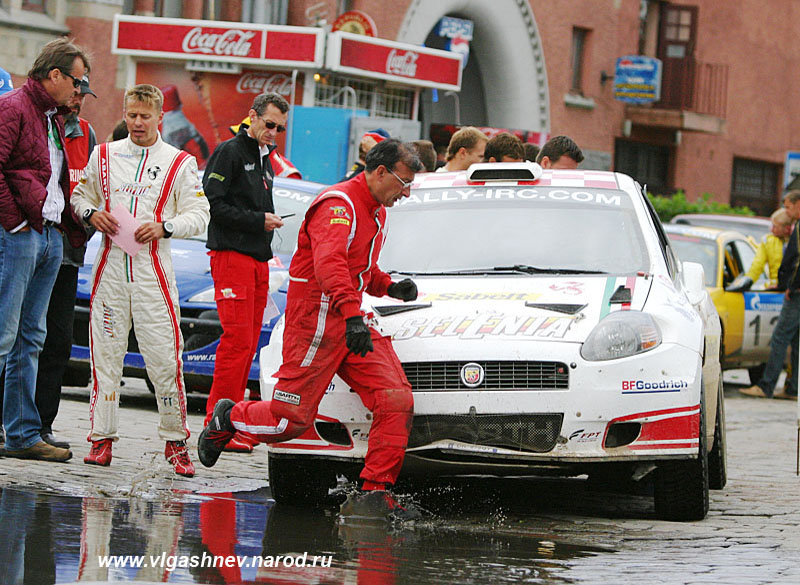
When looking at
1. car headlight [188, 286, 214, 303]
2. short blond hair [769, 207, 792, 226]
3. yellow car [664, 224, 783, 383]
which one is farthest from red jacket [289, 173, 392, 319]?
short blond hair [769, 207, 792, 226]

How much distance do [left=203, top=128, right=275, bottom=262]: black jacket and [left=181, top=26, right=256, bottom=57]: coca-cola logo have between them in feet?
45.8

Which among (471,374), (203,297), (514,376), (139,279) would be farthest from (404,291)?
(203,297)

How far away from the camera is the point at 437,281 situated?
7.56m

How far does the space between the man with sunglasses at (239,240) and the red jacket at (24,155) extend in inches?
51.6

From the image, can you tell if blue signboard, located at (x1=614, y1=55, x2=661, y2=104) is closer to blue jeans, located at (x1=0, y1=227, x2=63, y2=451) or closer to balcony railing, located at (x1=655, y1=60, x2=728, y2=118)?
balcony railing, located at (x1=655, y1=60, x2=728, y2=118)

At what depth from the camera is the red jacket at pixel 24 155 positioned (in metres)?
7.46

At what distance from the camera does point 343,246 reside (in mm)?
6719

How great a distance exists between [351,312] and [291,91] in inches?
672

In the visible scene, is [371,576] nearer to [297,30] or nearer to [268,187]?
[268,187]

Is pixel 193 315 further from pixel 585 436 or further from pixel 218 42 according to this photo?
pixel 218 42

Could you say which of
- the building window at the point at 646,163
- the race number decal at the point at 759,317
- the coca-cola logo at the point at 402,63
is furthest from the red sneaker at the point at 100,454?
the building window at the point at 646,163

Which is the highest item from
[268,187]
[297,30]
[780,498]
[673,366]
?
[297,30]

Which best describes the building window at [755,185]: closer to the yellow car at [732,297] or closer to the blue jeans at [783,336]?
the yellow car at [732,297]

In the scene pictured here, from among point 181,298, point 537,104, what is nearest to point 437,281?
point 181,298
